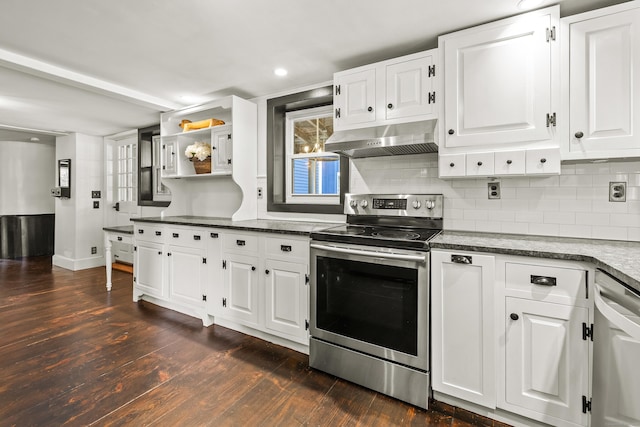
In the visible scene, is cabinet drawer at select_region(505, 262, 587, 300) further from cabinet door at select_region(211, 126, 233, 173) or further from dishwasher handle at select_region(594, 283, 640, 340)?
cabinet door at select_region(211, 126, 233, 173)

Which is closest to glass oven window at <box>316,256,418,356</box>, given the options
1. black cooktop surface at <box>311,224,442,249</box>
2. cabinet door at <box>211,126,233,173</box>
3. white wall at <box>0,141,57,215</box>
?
black cooktop surface at <box>311,224,442,249</box>

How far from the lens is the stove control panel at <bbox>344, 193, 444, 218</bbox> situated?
7.38 feet

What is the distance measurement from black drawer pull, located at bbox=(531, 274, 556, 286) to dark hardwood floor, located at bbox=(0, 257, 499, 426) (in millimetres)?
837

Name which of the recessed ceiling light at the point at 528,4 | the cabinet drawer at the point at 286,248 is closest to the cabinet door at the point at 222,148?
the cabinet drawer at the point at 286,248

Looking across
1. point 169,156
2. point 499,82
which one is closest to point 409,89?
point 499,82

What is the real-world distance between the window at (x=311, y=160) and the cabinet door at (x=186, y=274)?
109 centimetres

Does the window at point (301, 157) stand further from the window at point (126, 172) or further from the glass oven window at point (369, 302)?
the window at point (126, 172)

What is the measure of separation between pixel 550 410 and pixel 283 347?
5.61 ft

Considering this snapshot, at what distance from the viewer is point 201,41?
216 cm

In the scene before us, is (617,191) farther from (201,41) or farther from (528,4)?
(201,41)

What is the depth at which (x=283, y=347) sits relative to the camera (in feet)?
7.95

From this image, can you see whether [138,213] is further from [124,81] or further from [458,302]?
[458,302]

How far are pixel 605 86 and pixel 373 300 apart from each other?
5.62ft

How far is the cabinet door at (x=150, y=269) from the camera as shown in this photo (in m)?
3.18
